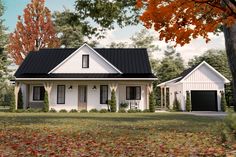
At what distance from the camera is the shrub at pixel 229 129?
7.59 meters

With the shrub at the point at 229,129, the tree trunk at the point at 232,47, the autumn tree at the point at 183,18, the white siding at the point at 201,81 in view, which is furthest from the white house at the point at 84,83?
the autumn tree at the point at 183,18

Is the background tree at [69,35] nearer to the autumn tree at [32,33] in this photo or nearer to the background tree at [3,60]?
the autumn tree at [32,33]

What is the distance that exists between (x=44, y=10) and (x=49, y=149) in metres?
42.1

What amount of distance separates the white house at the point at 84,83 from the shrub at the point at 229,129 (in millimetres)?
22040

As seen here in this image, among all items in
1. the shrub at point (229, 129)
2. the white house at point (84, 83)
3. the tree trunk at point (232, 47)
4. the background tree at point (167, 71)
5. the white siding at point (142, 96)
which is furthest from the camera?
the background tree at point (167, 71)

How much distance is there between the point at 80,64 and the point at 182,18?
2619 cm

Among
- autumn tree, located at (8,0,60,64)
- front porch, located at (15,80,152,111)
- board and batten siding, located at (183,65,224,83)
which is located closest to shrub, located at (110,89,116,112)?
front porch, located at (15,80,152,111)

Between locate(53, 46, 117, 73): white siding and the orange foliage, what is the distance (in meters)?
25.2

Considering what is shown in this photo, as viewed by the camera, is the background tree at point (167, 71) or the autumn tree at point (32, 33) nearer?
the autumn tree at point (32, 33)

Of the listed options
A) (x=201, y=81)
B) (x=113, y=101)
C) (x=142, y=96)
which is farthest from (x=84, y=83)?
(x=201, y=81)

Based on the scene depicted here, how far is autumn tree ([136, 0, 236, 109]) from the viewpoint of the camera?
5.11 metres

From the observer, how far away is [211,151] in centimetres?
668

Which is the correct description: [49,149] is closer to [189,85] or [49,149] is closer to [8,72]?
[189,85]

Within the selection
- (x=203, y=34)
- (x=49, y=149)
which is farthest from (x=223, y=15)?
(x=49, y=149)
